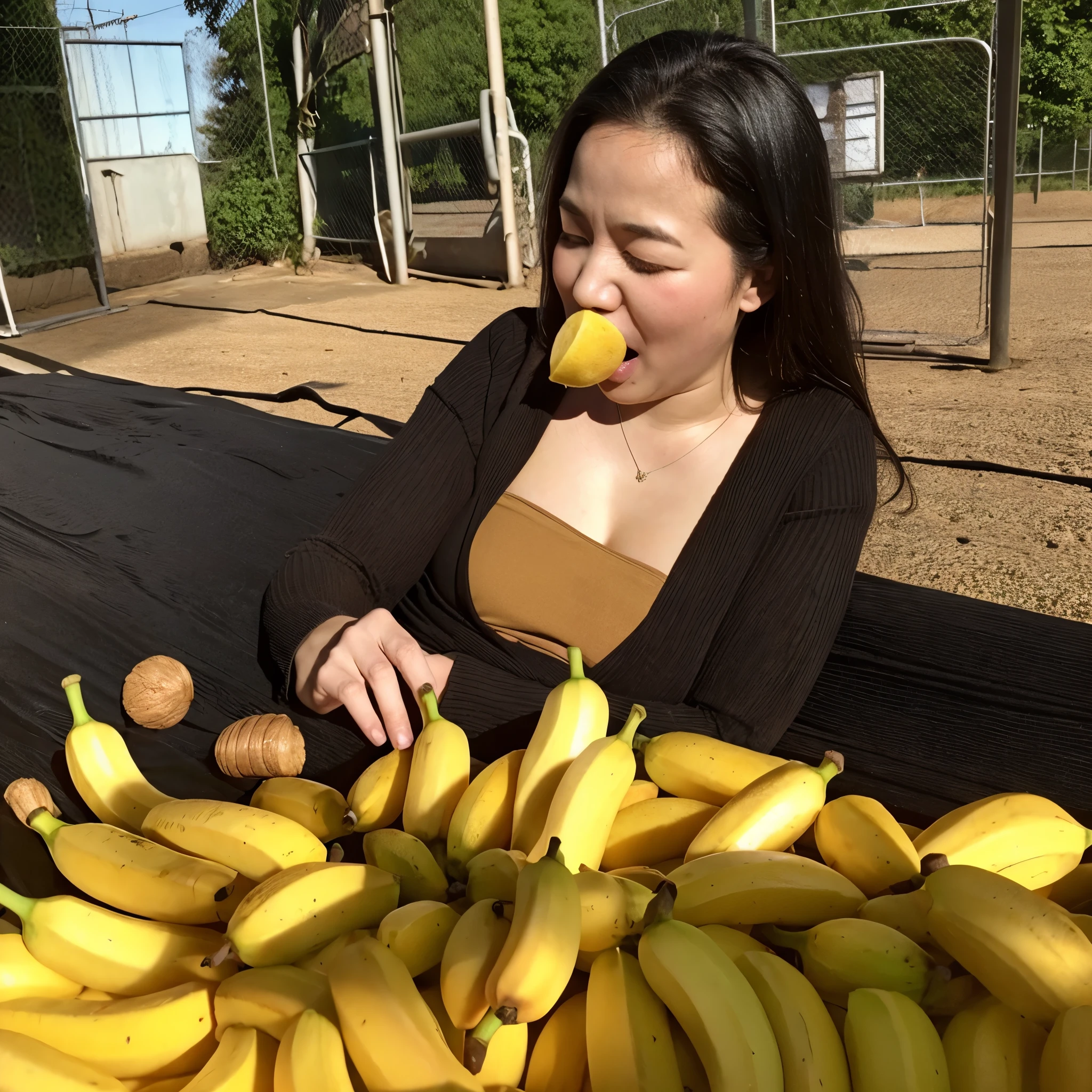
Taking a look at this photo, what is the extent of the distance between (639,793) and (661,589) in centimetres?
54

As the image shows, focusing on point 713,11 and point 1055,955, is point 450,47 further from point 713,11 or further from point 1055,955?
point 1055,955

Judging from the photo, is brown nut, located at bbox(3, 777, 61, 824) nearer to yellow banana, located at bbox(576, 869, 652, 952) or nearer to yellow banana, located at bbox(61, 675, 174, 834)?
yellow banana, located at bbox(61, 675, 174, 834)

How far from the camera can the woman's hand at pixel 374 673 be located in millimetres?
1541

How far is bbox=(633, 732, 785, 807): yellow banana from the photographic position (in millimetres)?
1365

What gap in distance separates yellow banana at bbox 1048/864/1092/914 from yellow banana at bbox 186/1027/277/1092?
3.03ft

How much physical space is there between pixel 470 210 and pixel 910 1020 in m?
11.9

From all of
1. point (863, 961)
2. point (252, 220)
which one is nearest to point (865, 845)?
point (863, 961)

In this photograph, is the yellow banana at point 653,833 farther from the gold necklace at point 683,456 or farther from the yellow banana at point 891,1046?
the gold necklace at point 683,456

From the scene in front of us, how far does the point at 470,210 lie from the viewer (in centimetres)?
1195

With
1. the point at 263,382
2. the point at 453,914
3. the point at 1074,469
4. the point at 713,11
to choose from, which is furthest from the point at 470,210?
the point at 453,914

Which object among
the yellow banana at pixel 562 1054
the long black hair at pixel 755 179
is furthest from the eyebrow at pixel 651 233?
the yellow banana at pixel 562 1054

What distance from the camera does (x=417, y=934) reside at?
105 centimetres

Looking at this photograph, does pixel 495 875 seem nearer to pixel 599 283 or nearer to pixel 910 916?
pixel 910 916

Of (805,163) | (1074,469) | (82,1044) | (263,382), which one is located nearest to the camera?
(82,1044)
